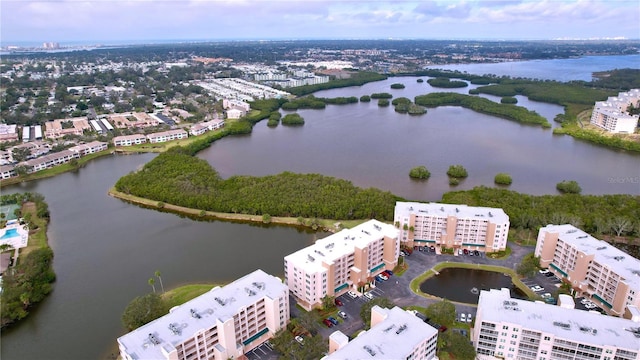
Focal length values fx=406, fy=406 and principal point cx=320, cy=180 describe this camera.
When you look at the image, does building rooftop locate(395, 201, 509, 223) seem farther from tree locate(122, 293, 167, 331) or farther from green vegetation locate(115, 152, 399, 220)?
tree locate(122, 293, 167, 331)

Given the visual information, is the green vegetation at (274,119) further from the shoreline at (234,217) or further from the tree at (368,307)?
the tree at (368,307)

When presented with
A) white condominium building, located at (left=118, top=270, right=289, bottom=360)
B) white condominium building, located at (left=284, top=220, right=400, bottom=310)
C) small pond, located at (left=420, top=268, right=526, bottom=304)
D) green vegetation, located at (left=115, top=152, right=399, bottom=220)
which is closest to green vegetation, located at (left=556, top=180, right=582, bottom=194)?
green vegetation, located at (left=115, top=152, right=399, bottom=220)

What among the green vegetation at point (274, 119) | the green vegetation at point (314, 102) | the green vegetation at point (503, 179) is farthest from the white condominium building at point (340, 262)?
the green vegetation at point (314, 102)

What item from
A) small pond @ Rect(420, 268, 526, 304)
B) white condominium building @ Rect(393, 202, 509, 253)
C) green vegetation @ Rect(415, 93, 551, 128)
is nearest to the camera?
small pond @ Rect(420, 268, 526, 304)

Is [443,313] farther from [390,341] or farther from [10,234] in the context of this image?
[10,234]

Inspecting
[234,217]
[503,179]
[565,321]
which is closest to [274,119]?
[234,217]

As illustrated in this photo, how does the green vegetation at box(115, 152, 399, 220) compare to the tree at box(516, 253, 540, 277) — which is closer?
the tree at box(516, 253, 540, 277)

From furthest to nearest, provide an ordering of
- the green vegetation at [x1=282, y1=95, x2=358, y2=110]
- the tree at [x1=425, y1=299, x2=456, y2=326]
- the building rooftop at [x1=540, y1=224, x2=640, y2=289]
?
the green vegetation at [x1=282, y1=95, x2=358, y2=110]
the building rooftop at [x1=540, y1=224, x2=640, y2=289]
the tree at [x1=425, y1=299, x2=456, y2=326]
